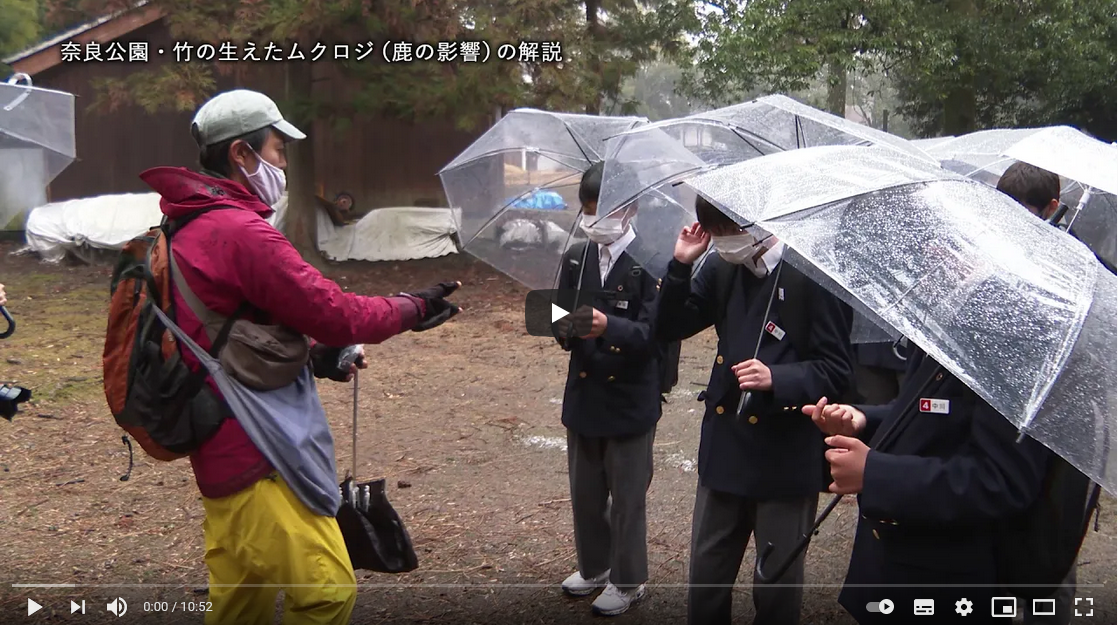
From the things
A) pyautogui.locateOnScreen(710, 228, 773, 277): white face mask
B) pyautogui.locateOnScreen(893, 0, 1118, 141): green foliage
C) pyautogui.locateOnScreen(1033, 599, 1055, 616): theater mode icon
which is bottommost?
pyautogui.locateOnScreen(1033, 599, 1055, 616): theater mode icon

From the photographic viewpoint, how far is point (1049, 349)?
1.77m

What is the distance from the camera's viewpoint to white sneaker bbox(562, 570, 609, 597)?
3783 mm

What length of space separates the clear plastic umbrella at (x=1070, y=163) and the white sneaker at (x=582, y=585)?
2054 millimetres

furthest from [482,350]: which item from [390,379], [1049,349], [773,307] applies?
[1049,349]

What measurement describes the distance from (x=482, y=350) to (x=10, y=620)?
18.3ft

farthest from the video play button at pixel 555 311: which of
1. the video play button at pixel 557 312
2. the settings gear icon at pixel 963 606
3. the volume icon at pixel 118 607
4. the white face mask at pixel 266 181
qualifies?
the volume icon at pixel 118 607

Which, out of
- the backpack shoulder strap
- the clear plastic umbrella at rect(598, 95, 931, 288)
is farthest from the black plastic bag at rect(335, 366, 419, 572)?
the clear plastic umbrella at rect(598, 95, 931, 288)

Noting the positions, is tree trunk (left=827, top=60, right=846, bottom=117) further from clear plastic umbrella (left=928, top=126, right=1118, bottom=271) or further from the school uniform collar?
the school uniform collar

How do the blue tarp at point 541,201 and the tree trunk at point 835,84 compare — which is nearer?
the blue tarp at point 541,201

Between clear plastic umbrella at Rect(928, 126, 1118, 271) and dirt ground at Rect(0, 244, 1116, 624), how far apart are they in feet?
4.24

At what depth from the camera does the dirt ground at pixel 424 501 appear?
3832 mm

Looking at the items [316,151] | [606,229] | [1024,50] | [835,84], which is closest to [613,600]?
[606,229]

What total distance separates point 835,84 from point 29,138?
9915 mm

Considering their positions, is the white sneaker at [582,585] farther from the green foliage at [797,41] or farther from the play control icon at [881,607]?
the green foliage at [797,41]
